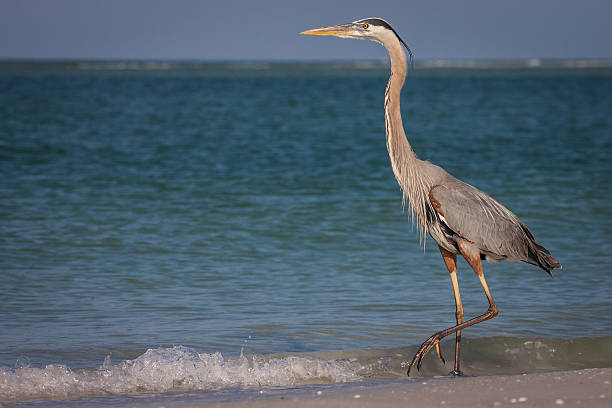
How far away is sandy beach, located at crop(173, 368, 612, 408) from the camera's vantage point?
191 inches

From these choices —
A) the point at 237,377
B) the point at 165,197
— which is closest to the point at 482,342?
the point at 237,377

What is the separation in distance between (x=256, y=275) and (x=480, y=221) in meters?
3.51

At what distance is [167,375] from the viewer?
590cm

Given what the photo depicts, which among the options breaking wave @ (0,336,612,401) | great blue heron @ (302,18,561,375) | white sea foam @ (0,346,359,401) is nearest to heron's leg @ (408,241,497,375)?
great blue heron @ (302,18,561,375)

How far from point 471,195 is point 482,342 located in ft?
4.39

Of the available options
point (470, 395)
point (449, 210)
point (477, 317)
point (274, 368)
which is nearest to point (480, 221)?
point (449, 210)

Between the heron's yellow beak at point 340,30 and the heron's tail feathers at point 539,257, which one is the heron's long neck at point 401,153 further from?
the heron's tail feathers at point 539,257

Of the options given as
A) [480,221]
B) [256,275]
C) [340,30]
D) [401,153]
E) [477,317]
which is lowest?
[256,275]

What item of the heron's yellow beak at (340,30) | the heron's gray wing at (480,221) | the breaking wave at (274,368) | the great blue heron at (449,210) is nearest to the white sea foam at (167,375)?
the breaking wave at (274,368)

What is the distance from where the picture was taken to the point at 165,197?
14391 millimetres

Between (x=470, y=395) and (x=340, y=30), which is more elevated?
(x=340, y=30)

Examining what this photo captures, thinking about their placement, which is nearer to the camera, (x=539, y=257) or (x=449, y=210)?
(x=449, y=210)

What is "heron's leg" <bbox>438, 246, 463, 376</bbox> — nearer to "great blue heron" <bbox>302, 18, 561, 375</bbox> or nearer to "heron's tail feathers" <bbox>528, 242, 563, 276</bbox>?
"great blue heron" <bbox>302, 18, 561, 375</bbox>

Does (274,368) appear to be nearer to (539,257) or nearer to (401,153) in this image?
(401,153)
